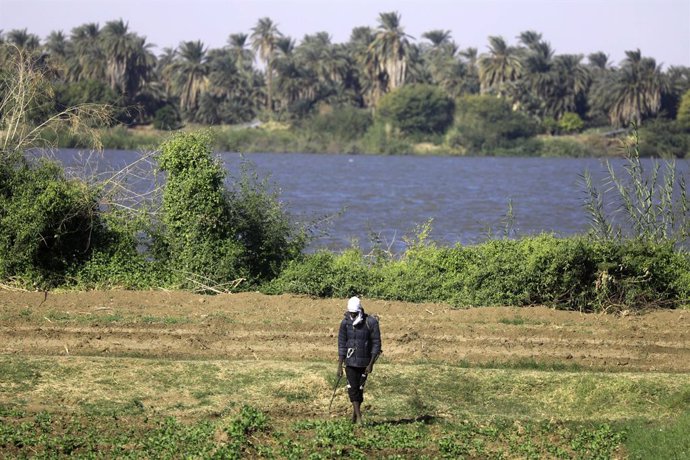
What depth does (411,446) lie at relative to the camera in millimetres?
13023

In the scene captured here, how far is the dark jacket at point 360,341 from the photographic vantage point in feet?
44.4

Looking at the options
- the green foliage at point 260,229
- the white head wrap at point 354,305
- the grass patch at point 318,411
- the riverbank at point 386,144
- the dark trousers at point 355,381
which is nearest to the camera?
the grass patch at point 318,411

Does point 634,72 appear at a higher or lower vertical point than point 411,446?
higher

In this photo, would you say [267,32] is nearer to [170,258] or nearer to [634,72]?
[634,72]

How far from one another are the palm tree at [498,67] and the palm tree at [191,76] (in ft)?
114

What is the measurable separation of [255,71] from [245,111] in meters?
17.9

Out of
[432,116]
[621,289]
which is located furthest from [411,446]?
[432,116]

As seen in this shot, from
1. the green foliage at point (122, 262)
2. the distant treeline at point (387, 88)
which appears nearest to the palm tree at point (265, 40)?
the distant treeline at point (387, 88)

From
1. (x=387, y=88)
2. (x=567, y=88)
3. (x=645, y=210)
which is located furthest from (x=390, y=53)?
(x=645, y=210)

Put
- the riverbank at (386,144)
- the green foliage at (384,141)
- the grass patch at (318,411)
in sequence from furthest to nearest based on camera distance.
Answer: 1. the green foliage at (384,141)
2. the riverbank at (386,144)
3. the grass patch at (318,411)

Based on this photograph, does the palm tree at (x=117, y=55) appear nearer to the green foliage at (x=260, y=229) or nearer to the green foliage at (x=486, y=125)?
the green foliage at (x=486, y=125)

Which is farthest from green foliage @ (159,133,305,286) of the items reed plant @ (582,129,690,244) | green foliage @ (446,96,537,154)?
green foliage @ (446,96,537,154)

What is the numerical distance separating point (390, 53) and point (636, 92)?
99.6ft

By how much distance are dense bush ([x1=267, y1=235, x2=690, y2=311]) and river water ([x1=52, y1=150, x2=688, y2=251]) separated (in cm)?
211
